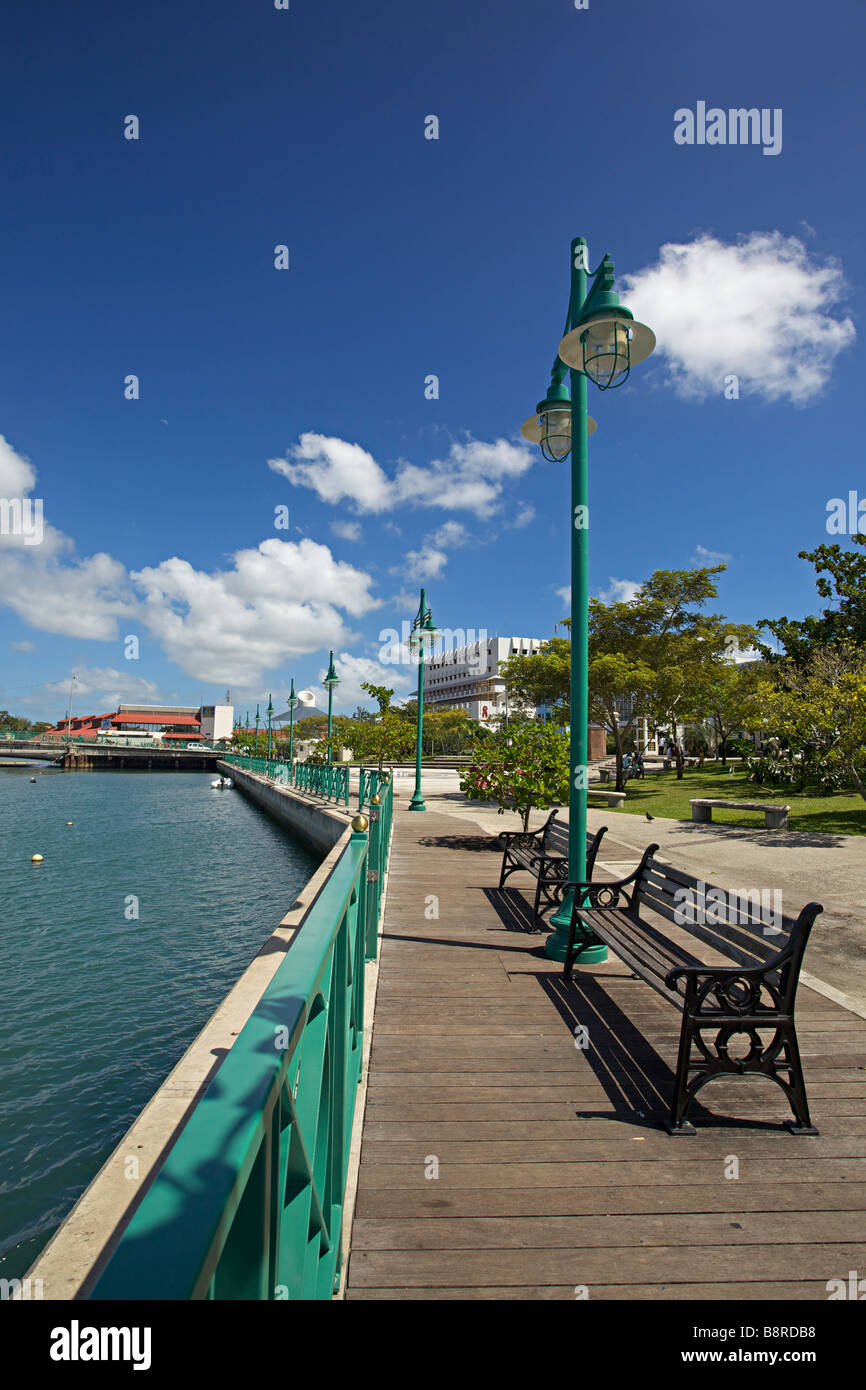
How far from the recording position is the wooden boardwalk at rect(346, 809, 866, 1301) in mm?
2260

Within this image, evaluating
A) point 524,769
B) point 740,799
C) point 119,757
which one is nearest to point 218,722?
point 119,757

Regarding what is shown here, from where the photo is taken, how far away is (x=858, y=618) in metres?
22.2

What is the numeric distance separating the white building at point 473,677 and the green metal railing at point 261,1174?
84.3 m

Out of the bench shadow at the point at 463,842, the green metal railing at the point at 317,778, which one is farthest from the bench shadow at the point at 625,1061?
the green metal railing at the point at 317,778

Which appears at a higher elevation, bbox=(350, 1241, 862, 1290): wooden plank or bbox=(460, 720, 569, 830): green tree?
bbox=(460, 720, 569, 830): green tree

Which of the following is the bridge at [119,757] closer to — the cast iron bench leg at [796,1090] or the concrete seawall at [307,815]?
the concrete seawall at [307,815]

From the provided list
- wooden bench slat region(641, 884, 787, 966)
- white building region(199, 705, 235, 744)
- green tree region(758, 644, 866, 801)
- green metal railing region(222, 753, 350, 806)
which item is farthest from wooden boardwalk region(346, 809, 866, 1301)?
white building region(199, 705, 235, 744)

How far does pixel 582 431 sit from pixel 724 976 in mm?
4047

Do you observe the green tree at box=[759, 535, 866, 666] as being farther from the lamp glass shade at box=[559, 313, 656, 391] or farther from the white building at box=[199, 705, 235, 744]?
the white building at box=[199, 705, 235, 744]

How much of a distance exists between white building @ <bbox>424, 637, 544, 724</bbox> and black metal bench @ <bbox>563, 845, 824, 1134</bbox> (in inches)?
3231
